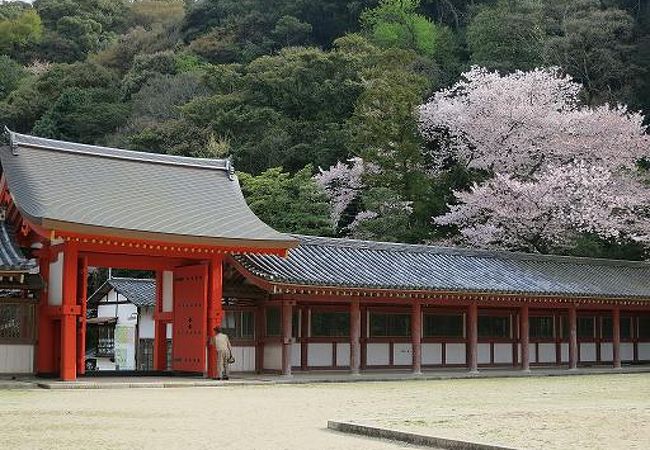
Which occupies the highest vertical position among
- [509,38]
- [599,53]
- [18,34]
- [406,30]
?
[18,34]

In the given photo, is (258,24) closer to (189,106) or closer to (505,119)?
(189,106)

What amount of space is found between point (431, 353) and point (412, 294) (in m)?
3.47

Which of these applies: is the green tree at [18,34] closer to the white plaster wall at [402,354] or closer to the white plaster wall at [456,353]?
the white plaster wall at [402,354]

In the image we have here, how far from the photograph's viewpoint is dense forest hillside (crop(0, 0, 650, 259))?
39344mm

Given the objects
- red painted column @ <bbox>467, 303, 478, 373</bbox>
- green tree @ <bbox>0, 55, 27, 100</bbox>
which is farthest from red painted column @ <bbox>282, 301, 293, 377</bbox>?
green tree @ <bbox>0, 55, 27, 100</bbox>

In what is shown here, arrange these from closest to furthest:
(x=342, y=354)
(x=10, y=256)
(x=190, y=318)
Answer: (x=10, y=256)
(x=190, y=318)
(x=342, y=354)

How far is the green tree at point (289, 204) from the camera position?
128 feet

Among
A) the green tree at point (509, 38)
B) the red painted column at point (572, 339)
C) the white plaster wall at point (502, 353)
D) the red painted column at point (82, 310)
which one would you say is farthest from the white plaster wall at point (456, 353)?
the green tree at point (509, 38)

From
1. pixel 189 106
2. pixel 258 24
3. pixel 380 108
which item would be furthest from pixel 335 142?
pixel 258 24

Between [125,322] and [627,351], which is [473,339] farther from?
[125,322]

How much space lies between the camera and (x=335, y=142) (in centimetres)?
4731

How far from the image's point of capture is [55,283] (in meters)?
22.3

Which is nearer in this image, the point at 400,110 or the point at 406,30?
the point at 400,110

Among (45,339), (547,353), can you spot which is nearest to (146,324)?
(45,339)
